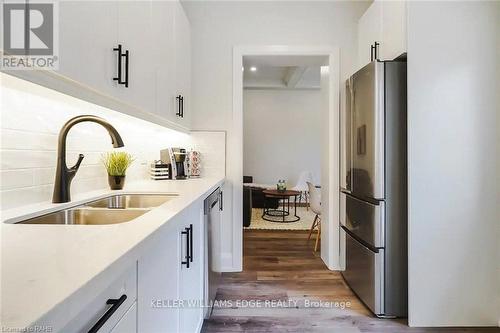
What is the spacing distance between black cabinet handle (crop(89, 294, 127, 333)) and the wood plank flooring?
1.39m

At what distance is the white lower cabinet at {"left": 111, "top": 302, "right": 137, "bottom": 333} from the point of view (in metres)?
0.63

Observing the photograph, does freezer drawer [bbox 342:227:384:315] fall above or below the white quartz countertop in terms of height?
below

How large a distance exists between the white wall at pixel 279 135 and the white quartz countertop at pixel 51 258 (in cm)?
613

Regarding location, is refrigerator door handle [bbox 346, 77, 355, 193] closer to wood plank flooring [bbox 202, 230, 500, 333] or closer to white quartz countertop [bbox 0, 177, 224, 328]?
wood plank flooring [bbox 202, 230, 500, 333]

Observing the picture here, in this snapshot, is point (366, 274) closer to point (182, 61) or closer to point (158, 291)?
point (158, 291)

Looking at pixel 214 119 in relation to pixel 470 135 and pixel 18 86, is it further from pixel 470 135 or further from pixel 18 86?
pixel 470 135

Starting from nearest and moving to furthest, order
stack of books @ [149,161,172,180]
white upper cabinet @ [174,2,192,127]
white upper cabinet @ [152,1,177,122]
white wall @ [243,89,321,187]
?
white upper cabinet @ [152,1,177,122], white upper cabinet @ [174,2,192,127], stack of books @ [149,161,172,180], white wall @ [243,89,321,187]

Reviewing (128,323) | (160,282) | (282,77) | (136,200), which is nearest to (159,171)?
(136,200)

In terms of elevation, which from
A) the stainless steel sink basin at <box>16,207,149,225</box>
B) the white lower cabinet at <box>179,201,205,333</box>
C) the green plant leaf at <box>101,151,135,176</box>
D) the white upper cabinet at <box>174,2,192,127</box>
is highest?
the white upper cabinet at <box>174,2,192,127</box>

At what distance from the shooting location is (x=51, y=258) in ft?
1.80

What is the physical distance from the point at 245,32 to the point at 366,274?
242 cm

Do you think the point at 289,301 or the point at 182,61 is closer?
the point at 289,301

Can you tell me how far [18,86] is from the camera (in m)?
0.98

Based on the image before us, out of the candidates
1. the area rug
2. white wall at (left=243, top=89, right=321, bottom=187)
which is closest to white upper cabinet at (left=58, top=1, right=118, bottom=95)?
the area rug
